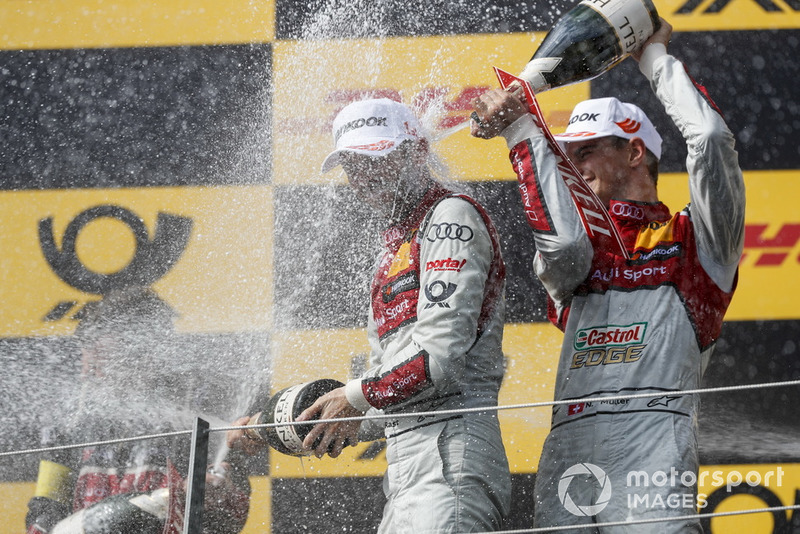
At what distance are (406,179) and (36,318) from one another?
1.45 metres

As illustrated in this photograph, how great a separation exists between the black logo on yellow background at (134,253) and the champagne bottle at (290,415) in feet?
3.36

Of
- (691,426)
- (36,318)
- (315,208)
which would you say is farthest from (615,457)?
(36,318)


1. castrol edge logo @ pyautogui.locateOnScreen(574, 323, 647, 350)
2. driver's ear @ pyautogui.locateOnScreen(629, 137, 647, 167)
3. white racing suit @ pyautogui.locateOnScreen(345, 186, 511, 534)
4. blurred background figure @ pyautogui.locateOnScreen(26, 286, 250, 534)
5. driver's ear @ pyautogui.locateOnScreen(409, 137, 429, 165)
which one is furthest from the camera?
blurred background figure @ pyautogui.locateOnScreen(26, 286, 250, 534)

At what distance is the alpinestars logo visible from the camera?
223 cm

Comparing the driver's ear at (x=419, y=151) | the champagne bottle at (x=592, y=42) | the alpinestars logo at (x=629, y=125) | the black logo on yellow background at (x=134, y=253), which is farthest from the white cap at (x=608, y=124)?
the black logo on yellow background at (x=134, y=253)

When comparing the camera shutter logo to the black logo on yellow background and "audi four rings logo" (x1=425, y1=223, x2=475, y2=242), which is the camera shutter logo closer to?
"audi four rings logo" (x1=425, y1=223, x2=475, y2=242)

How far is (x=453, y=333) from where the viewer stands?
1782 millimetres

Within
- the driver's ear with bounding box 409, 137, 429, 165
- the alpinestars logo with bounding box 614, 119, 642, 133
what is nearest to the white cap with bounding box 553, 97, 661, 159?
the alpinestars logo with bounding box 614, 119, 642, 133

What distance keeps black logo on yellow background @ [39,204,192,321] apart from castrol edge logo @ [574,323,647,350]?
1.43m

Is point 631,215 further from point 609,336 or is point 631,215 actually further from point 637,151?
point 609,336

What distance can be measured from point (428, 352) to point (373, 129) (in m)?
0.52

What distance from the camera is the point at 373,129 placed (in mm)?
2045

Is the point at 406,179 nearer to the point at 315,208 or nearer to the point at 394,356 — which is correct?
the point at 394,356

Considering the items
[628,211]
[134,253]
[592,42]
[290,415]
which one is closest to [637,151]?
[628,211]
